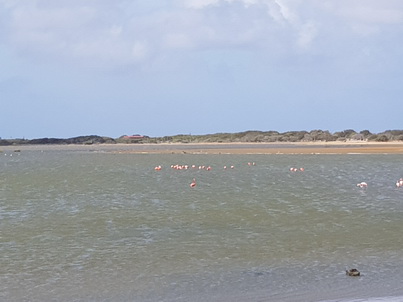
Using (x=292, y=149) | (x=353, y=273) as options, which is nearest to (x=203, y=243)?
(x=353, y=273)

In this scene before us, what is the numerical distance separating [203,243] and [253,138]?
11595 cm

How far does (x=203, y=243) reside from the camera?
46.0 ft

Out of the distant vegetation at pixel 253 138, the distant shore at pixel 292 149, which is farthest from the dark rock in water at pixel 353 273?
the distant vegetation at pixel 253 138

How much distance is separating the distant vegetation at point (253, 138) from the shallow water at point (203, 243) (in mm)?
78211

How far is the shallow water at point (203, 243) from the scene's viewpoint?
33.1 feet

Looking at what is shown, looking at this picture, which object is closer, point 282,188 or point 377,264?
point 377,264

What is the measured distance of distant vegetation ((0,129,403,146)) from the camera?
348ft

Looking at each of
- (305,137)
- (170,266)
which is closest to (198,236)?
(170,266)

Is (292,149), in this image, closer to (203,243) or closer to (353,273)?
(203,243)

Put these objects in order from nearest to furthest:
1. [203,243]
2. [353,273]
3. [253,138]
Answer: [353,273]
[203,243]
[253,138]

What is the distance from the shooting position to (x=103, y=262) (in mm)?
12234

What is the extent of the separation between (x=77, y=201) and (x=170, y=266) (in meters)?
12.3

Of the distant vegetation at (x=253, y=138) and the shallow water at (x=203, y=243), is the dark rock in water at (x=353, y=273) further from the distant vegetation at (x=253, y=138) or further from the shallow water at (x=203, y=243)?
the distant vegetation at (x=253, y=138)

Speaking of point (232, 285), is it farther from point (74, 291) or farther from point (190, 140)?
point (190, 140)
